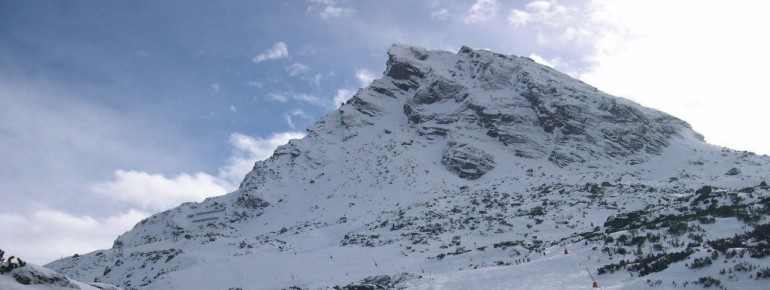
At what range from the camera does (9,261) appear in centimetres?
928

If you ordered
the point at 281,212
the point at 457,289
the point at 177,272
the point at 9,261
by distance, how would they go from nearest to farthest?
the point at 9,261 → the point at 457,289 → the point at 177,272 → the point at 281,212

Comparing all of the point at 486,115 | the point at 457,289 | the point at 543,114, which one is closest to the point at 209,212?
the point at 486,115

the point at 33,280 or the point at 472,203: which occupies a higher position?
the point at 472,203

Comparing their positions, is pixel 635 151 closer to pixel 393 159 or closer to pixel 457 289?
pixel 393 159

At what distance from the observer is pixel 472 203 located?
61.1 m

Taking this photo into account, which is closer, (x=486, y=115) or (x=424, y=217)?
(x=424, y=217)

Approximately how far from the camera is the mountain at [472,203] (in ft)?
67.4

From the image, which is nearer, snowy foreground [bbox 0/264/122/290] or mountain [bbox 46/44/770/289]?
snowy foreground [bbox 0/264/122/290]

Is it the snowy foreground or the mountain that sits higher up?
the mountain

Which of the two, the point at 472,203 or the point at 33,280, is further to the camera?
the point at 472,203

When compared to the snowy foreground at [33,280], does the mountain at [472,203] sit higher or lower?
higher

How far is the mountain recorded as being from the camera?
2055 centimetres

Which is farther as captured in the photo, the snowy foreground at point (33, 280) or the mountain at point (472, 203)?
the mountain at point (472, 203)

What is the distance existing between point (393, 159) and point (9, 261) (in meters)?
78.4
